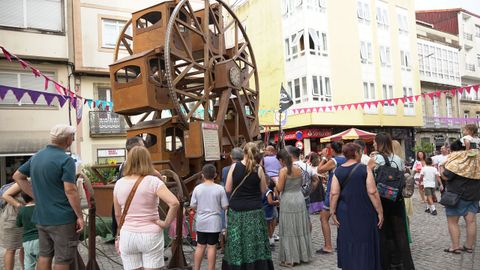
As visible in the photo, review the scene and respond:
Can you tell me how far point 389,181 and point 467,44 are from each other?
42.0 m

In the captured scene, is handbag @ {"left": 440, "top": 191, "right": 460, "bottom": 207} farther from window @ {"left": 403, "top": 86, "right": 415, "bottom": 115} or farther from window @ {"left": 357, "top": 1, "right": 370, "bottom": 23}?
Answer: window @ {"left": 403, "top": 86, "right": 415, "bottom": 115}

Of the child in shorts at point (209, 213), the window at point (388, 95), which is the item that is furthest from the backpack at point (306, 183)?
the window at point (388, 95)

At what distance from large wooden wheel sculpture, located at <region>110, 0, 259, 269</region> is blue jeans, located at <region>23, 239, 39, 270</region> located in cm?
299

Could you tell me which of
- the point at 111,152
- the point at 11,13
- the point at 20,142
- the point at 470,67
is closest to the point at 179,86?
the point at 111,152

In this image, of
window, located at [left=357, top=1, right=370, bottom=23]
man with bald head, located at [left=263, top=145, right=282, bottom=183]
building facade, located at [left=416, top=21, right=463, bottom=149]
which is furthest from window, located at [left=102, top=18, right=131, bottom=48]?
building facade, located at [left=416, top=21, right=463, bottom=149]

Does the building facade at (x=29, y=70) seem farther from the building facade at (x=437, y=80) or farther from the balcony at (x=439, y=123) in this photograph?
the balcony at (x=439, y=123)

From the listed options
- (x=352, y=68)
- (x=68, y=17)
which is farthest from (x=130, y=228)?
(x=352, y=68)

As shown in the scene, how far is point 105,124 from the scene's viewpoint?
17.9 m

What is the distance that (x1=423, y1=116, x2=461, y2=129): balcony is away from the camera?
3393cm

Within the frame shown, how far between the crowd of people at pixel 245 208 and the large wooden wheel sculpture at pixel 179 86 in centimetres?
183

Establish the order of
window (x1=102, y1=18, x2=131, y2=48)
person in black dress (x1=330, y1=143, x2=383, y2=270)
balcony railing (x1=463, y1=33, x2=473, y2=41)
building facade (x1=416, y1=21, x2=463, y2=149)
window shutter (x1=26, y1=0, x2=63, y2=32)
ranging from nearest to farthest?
person in black dress (x1=330, y1=143, x2=383, y2=270)
window shutter (x1=26, y1=0, x2=63, y2=32)
window (x1=102, y1=18, x2=131, y2=48)
building facade (x1=416, y1=21, x2=463, y2=149)
balcony railing (x1=463, y1=33, x2=473, y2=41)

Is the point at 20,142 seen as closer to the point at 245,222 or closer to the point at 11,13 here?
the point at 11,13

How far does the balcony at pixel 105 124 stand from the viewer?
696 inches

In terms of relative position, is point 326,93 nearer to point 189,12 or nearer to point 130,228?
point 189,12
